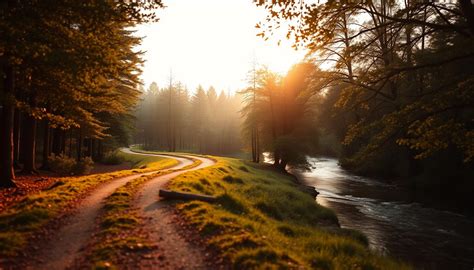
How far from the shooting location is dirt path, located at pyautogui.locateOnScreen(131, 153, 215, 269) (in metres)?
6.57

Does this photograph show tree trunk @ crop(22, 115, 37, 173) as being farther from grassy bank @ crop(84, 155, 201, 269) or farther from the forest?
grassy bank @ crop(84, 155, 201, 269)

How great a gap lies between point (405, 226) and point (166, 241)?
12.5 metres

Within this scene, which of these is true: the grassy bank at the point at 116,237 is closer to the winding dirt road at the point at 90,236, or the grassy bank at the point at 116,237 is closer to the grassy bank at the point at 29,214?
the winding dirt road at the point at 90,236

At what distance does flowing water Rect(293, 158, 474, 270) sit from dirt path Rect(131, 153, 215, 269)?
7.72m

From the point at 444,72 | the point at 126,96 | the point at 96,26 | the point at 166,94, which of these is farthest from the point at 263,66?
the point at 166,94

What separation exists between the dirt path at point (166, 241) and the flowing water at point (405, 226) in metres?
7.72

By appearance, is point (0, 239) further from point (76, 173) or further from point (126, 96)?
point (126, 96)

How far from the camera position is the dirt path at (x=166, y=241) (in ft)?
21.6

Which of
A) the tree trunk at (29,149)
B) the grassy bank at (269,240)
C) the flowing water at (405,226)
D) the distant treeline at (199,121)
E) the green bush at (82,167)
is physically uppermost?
the distant treeline at (199,121)

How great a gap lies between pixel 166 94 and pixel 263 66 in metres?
39.1

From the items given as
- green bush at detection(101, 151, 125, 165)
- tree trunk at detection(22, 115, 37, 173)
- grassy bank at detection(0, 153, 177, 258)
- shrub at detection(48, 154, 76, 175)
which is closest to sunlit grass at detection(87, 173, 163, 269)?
grassy bank at detection(0, 153, 177, 258)

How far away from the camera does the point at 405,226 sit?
1486 cm

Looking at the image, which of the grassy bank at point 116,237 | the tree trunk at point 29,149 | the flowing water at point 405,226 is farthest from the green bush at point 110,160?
the grassy bank at point 116,237

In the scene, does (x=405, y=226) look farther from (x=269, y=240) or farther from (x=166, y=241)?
(x=166, y=241)
